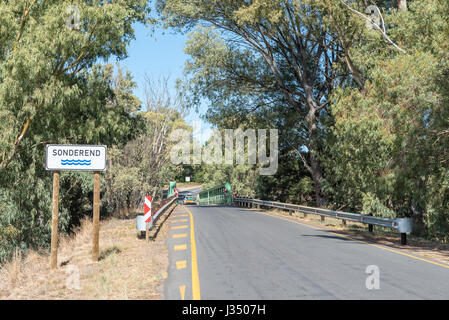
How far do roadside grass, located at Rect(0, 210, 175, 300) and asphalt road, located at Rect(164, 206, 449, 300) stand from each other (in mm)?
409

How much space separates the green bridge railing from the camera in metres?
48.3

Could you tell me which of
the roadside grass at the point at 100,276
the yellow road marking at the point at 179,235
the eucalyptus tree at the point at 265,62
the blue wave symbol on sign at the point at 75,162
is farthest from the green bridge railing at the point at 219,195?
the blue wave symbol on sign at the point at 75,162

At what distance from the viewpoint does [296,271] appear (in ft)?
28.3

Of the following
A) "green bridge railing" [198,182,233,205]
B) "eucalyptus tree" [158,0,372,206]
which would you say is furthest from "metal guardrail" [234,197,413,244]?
"green bridge railing" [198,182,233,205]

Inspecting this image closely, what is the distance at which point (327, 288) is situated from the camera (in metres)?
7.23

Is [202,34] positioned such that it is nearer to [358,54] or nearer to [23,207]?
[358,54]

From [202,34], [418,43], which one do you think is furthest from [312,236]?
[202,34]

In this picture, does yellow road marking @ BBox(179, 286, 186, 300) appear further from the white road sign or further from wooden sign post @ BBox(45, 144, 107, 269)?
the white road sign

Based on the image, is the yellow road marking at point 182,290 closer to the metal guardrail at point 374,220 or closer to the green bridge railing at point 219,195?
the metal guardrail at point 374,220

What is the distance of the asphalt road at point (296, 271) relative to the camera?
22.9 ft

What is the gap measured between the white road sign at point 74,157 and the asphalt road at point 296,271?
9.88 feet

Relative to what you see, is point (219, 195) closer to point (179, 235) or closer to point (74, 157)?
point (179, 235)

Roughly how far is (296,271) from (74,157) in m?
5.70

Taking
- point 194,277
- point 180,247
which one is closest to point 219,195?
point 180,247
